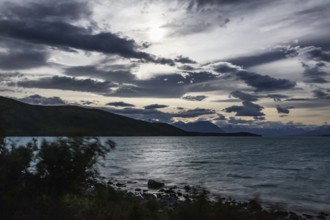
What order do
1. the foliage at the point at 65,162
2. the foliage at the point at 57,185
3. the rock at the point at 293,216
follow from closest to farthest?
the foliage at the point at 57,185 → the foliage at the point at 65,162 → the rock at the point at 293,216

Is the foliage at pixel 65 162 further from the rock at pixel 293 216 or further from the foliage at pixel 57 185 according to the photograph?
the rock at pixel 293 216

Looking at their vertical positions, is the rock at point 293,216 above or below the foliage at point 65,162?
below

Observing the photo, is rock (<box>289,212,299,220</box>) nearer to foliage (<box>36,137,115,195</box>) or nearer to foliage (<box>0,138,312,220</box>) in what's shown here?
foliage (<box>0,138,312,220</box>)

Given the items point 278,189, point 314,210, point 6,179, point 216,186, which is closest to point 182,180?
point 216,186

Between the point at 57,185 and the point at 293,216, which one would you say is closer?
the point at 57,185

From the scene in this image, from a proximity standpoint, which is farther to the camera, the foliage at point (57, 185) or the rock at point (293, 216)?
the rock at point (293, 216)

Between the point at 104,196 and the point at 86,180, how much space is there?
4371 mm

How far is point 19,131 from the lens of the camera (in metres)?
17.6

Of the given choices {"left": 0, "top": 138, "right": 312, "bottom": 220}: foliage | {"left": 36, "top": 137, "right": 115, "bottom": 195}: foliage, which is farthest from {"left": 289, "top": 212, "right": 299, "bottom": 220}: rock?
{"left": 36, "top": 137, "right": 115, "bottom": 195}: foliage

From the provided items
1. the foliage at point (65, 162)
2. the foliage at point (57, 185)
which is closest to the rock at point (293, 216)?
the foliage at point (57, 185)

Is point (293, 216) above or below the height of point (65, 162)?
below

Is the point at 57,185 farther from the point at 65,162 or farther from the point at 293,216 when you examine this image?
the point at 293,216

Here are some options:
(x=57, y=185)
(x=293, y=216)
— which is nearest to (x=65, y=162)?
(x=57, y=185)

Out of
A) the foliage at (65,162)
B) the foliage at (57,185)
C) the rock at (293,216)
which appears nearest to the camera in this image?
the foliage at (57,185)
